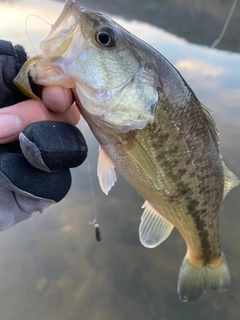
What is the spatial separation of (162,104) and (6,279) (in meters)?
2.05

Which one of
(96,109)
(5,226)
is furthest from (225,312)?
(96,109)

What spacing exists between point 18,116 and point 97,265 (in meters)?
1.90

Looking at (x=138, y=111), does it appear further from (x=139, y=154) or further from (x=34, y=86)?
(x=34, y=86)

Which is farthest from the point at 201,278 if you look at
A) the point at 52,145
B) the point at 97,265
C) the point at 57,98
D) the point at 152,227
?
the point at 57,98

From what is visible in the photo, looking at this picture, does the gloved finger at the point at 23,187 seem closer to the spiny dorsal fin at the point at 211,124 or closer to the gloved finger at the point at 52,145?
the gloved finger at the point at 52,145

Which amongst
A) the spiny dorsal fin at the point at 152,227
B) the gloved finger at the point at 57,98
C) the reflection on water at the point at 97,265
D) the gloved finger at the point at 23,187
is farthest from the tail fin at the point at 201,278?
the gloved finger at the point at 57,98

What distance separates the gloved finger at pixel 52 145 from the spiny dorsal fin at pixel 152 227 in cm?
60

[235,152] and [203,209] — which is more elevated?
[203,209]

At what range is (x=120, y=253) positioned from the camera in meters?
2.76

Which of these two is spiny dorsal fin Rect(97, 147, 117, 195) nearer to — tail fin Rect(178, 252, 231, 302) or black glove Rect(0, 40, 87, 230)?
black glove Rect(0, 40, 87, 230)

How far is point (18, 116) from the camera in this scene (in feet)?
3.64

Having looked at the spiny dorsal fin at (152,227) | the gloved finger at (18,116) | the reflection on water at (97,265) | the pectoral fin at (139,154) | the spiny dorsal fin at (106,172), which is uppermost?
the gloved finger at (18,116)

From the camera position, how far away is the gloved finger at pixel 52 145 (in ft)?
3.52

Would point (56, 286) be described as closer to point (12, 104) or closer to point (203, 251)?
point (203, 251)
